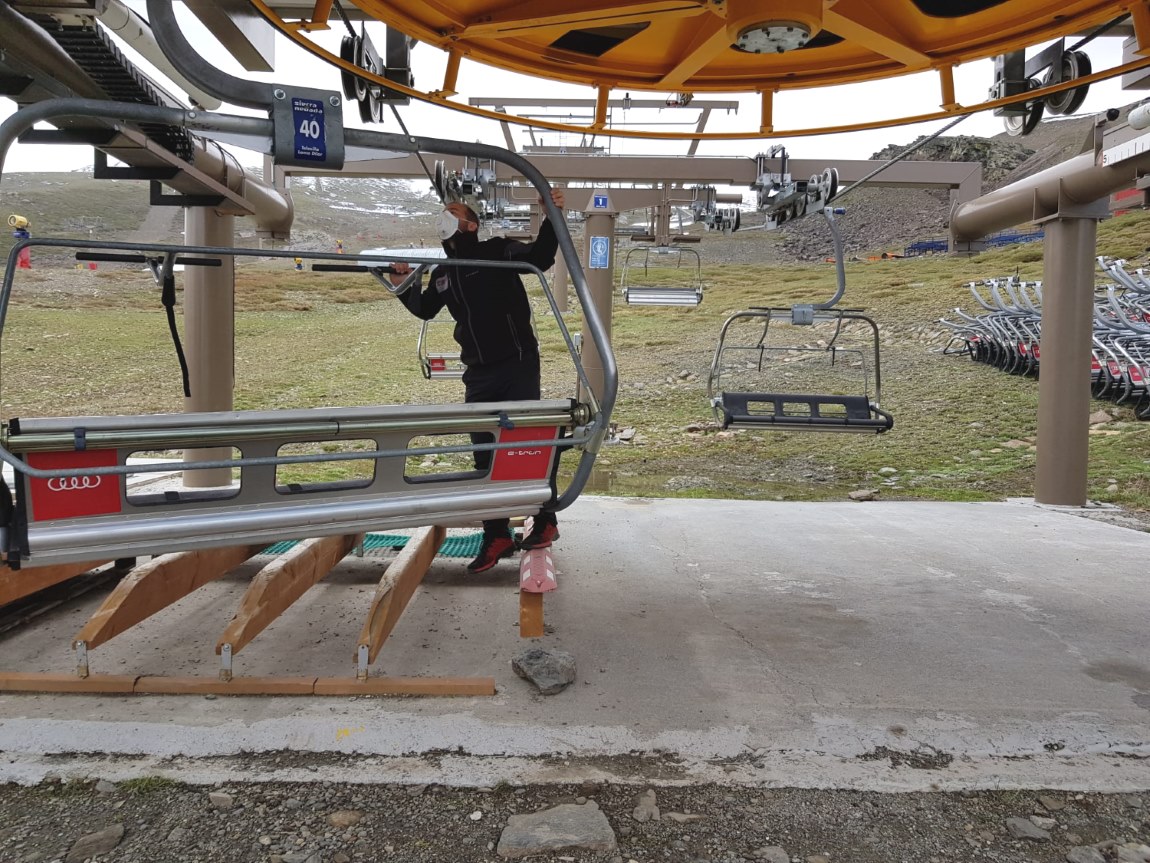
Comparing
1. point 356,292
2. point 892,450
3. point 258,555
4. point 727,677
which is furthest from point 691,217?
point 356,292

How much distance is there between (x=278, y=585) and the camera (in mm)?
2943

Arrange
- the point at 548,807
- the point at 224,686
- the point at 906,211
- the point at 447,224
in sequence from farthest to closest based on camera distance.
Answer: the point at 906,211 < the point at 447,224 < the point at 224,686 < the point at 548,807

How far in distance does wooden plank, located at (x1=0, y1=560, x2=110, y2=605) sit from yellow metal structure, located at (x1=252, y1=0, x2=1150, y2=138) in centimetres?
222

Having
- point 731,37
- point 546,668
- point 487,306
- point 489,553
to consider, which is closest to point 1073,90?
point 731,37

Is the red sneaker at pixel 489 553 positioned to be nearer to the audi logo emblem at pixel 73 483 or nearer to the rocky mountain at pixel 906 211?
the audi logo emblem at pixel 73 483

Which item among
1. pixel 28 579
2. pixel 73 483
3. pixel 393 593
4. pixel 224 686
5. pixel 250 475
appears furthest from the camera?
pixel 28 579

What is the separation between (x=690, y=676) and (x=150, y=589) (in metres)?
1.95

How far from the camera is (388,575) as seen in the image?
3111mm

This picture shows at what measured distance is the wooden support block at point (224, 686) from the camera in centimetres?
252

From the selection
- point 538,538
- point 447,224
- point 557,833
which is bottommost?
point 557,833

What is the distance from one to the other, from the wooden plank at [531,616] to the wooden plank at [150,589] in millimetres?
1137

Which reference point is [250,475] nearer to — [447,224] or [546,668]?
[546,668]

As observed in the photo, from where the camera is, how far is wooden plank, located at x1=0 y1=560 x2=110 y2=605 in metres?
2.95

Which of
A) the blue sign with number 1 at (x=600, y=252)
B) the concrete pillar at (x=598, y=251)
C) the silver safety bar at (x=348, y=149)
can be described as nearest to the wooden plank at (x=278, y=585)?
the silver safety bar at (x=348, y=149)
